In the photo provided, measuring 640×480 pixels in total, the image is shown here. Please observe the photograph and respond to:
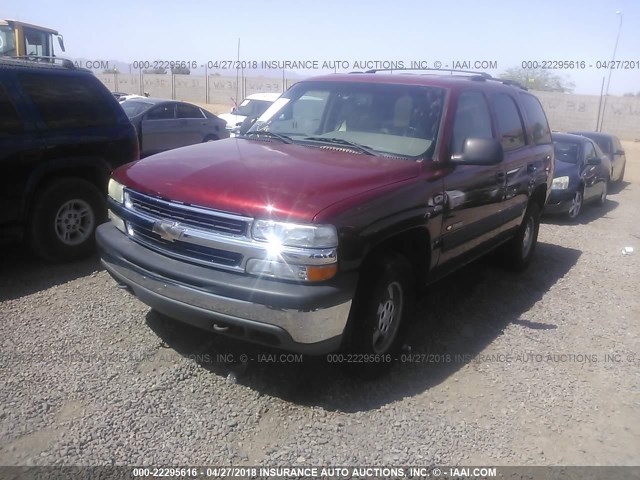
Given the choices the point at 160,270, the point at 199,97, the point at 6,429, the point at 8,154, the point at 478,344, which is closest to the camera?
the point at 6,429

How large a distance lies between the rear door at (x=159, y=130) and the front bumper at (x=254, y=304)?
9132 mm

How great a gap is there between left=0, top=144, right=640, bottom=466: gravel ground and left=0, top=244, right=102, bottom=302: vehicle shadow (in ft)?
0.09

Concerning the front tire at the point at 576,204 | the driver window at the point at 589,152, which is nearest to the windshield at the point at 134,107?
the front tire at the point at 576,204

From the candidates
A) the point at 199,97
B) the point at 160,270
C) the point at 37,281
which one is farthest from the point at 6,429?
the point at 199,97

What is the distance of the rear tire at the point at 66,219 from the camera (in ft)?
→ 17.3

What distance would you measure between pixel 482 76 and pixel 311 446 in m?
3.91

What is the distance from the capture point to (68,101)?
5.61 metres

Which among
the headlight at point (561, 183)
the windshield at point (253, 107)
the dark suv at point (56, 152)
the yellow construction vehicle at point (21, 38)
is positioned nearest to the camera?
the dark suv at point (56, 152)

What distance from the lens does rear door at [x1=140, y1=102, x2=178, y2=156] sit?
12.1m

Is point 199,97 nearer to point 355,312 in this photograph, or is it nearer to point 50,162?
point 50,162

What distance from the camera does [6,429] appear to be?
307 cm

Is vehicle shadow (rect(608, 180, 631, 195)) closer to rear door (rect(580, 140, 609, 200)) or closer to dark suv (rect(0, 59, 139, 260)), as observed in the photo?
rear door (rect(580, 140, 609, 200))

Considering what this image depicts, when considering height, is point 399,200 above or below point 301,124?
below

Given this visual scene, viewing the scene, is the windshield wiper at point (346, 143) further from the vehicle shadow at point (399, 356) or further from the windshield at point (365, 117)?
the vehicle shadow at point (399, 356)
